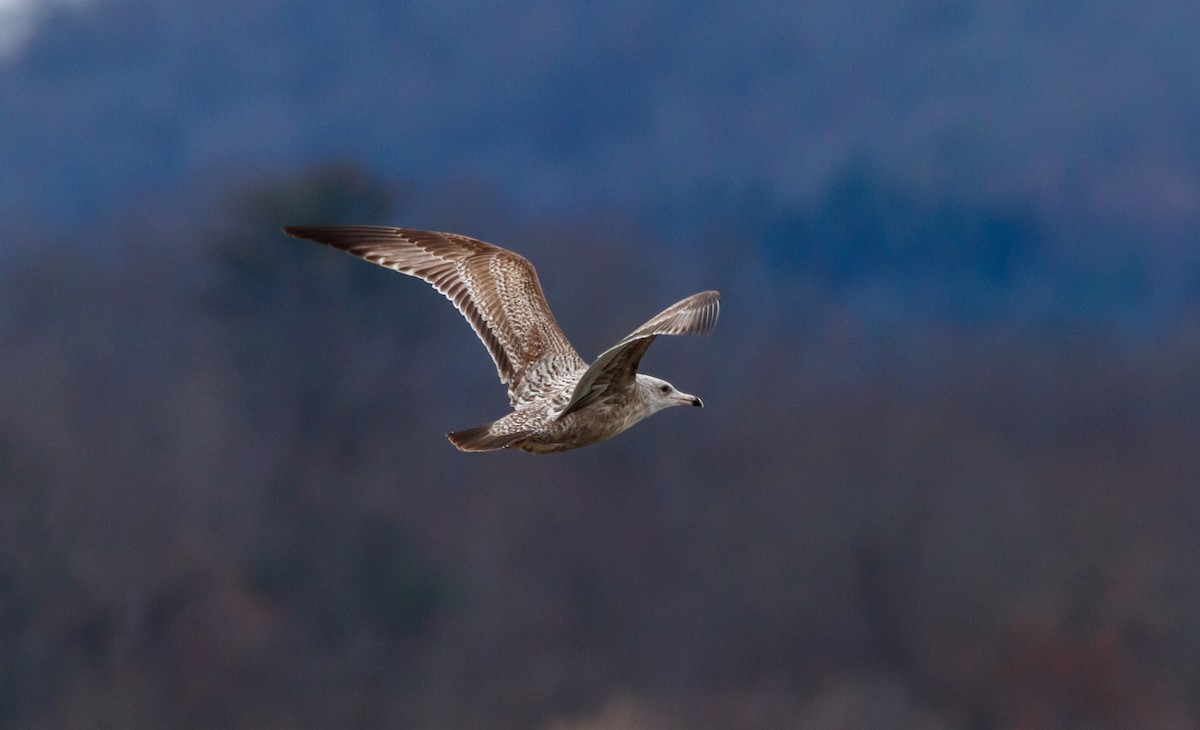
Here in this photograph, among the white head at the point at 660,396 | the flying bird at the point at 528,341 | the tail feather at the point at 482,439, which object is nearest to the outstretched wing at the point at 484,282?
the flying bird at the point at 528,341

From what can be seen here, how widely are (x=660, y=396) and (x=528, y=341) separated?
4.63 ft

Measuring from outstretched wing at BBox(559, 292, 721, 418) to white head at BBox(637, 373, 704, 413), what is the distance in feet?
1.11

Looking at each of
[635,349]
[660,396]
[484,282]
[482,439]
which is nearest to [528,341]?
Result: [484,282]

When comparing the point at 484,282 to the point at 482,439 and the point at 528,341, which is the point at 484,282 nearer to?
the point at 528,341

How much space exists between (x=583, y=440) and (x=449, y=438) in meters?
1.00

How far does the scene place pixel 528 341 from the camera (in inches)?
425

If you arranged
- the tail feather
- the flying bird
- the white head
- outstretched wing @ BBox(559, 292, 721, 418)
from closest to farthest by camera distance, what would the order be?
1. outstretched wing @ BBox(559, 292, 721, 418)
2. the tail feather
3. the flying bird
4. the white head

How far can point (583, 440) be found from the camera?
31.2 feet

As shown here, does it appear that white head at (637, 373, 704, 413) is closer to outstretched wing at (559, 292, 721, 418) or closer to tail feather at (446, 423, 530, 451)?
outstretched wing at (559, 292, 721, 418)

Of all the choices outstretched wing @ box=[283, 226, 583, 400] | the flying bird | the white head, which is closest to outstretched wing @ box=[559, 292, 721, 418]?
the flying bird

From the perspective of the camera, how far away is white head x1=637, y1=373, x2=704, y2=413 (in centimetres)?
979

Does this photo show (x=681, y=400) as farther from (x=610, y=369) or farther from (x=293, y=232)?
(x=293, y=232)

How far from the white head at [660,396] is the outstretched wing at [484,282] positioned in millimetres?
867

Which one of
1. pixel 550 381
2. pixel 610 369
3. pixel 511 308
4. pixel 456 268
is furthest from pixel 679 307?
pixel 456 268
